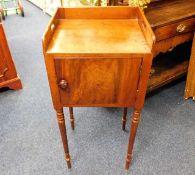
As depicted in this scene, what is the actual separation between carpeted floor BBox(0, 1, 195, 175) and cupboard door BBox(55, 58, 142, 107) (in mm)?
532

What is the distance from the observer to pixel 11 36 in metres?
2.88

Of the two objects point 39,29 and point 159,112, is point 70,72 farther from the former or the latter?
point 39,29

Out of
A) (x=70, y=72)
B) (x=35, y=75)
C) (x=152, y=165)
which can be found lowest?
(x=152, y=165)

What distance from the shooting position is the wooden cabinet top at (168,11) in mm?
1371

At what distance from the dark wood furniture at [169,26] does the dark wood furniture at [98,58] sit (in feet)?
1.16

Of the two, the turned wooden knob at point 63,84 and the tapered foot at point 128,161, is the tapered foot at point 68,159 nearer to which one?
the tapered foot at point 128,161

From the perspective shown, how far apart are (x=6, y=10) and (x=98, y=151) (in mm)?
3012

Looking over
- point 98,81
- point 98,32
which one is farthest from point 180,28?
point 98,81

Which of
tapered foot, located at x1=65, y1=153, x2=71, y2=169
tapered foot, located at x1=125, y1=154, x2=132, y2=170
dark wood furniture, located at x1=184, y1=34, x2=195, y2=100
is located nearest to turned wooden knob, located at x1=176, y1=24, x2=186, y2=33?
dark wood furniture, located at x1=184, y1=34, x2=195, y2=100

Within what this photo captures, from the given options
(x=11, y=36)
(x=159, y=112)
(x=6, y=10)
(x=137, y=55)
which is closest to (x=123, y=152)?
(x=159, y=112)

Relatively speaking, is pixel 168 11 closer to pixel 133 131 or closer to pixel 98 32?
pixel 98 32

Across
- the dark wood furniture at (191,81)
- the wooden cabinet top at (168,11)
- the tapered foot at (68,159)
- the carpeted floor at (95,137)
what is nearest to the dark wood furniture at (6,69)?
the carpeted floor at (95,137)

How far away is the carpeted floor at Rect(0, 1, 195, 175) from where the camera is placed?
1324 mm

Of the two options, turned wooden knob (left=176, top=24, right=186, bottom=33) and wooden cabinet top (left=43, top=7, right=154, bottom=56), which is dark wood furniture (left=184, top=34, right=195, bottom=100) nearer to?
turned wooden knob (left=176, top=24, right=186, bottom=33)
